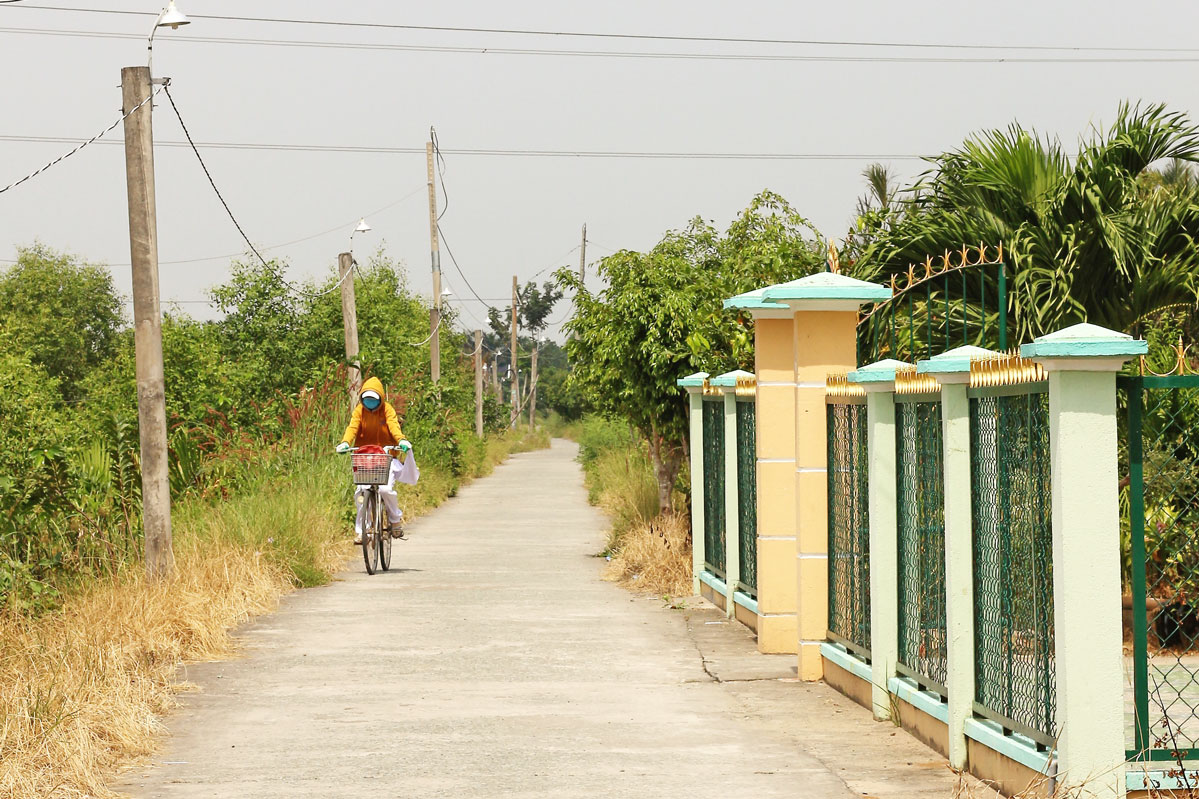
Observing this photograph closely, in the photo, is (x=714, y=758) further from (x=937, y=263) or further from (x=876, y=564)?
(x=937, y=263)

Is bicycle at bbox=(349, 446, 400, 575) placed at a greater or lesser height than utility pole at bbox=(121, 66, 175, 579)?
lesser

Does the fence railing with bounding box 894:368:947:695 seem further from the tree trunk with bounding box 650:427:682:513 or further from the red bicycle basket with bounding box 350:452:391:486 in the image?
the red bicycle basket with bounding box 350:452:391:486

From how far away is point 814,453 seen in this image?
30.6 ft

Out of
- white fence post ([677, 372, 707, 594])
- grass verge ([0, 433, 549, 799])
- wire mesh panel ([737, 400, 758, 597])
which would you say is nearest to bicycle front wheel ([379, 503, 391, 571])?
grass verge ([0, 433, 549, 799])

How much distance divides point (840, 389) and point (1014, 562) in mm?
2810

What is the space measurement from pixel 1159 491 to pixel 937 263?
9.03 feet

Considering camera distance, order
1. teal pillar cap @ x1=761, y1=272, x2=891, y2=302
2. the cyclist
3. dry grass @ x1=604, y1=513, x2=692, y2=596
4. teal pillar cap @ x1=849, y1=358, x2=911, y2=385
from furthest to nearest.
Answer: the cyclist < dry grass @ x1=604, y1=513, x2=692, y2=596 < teal pillar cap @ x1=761, y1=272, x2=891, y2=302 < teal pillar cap @ x1=849, y1=358, x2=911, y2=385

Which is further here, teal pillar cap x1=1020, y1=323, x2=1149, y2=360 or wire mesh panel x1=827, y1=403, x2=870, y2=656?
wire mesh panel x1=827, y1=403, x2=870, y2=656

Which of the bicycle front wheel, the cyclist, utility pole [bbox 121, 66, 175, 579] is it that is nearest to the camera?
utility pole [bbox 121, 66, 175, 579]

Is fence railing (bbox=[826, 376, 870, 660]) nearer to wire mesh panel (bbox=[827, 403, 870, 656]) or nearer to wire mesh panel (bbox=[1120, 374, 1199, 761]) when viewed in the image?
wire mesh panel (bbox=[827, 403, 870, 656])

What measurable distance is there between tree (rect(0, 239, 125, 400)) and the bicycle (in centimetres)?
5497

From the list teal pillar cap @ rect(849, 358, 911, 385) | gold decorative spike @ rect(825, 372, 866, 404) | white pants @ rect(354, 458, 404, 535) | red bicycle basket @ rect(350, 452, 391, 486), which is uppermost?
teal pillar cap @ rect(849, 358, 911, 385)

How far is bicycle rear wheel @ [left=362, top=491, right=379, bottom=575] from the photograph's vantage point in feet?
52.3

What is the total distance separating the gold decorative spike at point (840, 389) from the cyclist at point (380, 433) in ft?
25.9
